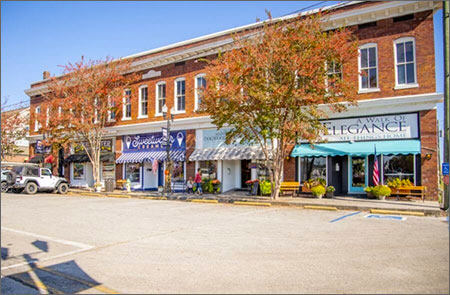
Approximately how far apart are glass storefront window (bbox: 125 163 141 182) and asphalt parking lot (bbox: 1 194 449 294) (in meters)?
14.8

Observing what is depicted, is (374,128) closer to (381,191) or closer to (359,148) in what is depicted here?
(359,148)

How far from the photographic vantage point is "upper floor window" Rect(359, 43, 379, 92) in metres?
17.9

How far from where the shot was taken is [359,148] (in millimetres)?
17344

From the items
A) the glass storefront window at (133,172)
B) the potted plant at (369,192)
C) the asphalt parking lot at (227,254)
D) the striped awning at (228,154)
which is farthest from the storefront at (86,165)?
the potted plant at (369,192)

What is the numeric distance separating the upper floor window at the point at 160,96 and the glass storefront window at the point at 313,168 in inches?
453

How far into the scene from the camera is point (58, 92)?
25312 mm

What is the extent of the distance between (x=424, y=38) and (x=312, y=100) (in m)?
6.42

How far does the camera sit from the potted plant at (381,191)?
1584 centimetres

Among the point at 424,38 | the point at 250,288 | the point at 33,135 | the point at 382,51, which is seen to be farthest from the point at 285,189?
the point at 33,135

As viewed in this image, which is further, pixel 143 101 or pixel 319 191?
pixel 143 101

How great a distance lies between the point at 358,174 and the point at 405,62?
5.88 meters

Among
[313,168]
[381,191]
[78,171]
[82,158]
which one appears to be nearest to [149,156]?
[82,158]

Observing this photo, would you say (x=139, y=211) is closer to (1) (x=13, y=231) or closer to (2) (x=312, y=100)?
(1) (x=13, y=231)

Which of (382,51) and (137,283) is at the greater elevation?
(382,51)
